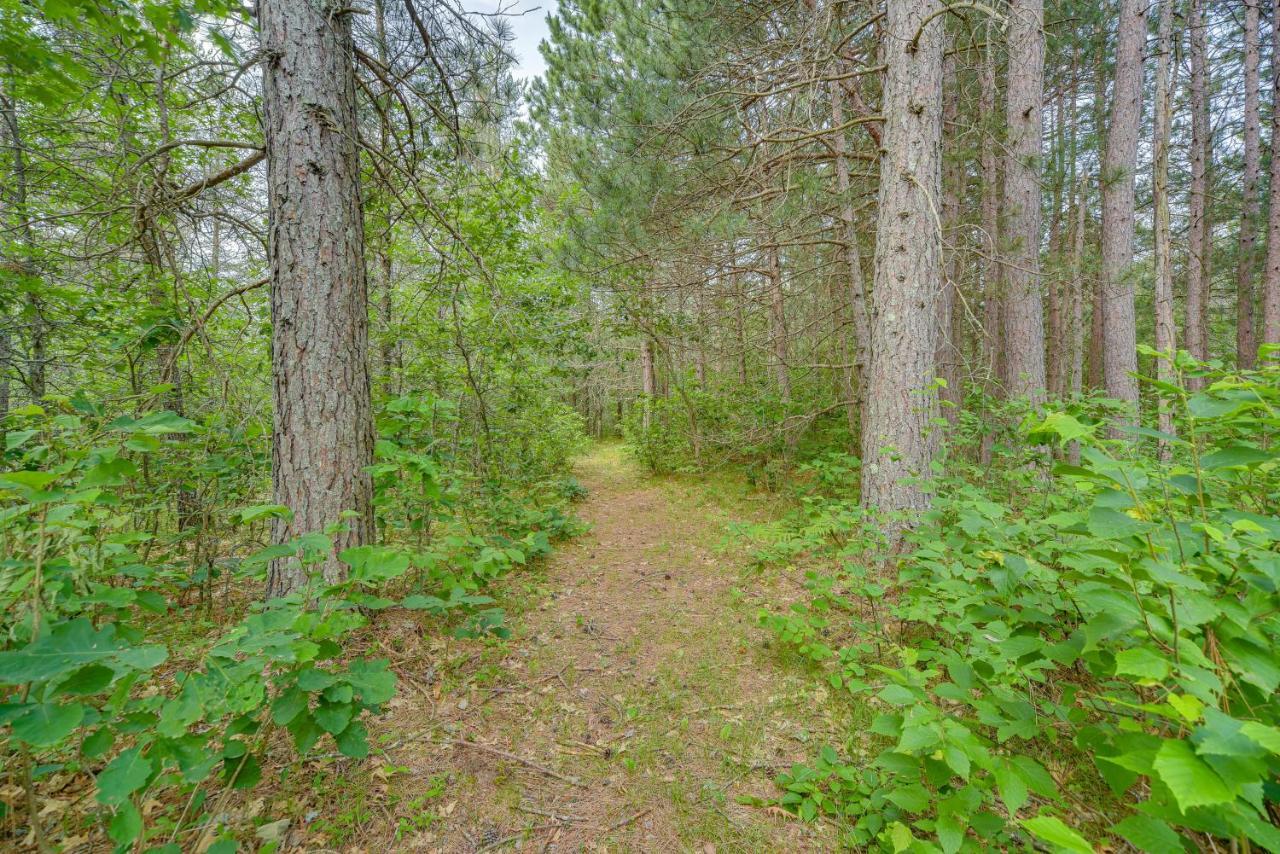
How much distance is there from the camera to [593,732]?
2.54 m

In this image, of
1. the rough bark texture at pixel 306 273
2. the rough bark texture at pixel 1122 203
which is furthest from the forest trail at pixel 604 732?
the rough bark texture at pixel 1122 203

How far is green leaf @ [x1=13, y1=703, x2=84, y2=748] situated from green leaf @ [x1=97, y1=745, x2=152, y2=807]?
15cm

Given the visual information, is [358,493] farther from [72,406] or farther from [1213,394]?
[1213,394]

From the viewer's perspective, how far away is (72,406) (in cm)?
201

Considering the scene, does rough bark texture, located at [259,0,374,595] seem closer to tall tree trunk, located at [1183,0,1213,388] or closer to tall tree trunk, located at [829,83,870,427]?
tall tree trunk, located at [829,83,870,427]

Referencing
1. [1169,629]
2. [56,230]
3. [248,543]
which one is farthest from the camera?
[56,230]

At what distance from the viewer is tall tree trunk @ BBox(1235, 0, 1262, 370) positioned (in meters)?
8.07

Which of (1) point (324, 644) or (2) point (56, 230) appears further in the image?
(2) point (56, 230)

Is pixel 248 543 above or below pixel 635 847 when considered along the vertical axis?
above

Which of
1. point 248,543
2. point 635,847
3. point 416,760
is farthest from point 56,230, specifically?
point 635,847

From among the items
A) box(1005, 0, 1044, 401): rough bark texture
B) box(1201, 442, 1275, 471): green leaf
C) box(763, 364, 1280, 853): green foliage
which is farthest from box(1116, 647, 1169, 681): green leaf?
box(1005, 0, 1044, 401): rough bark texture

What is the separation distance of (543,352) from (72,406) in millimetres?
5267

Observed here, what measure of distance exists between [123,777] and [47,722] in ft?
0.75

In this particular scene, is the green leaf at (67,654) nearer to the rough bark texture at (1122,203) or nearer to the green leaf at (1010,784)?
the green leaf at (1010,784)
